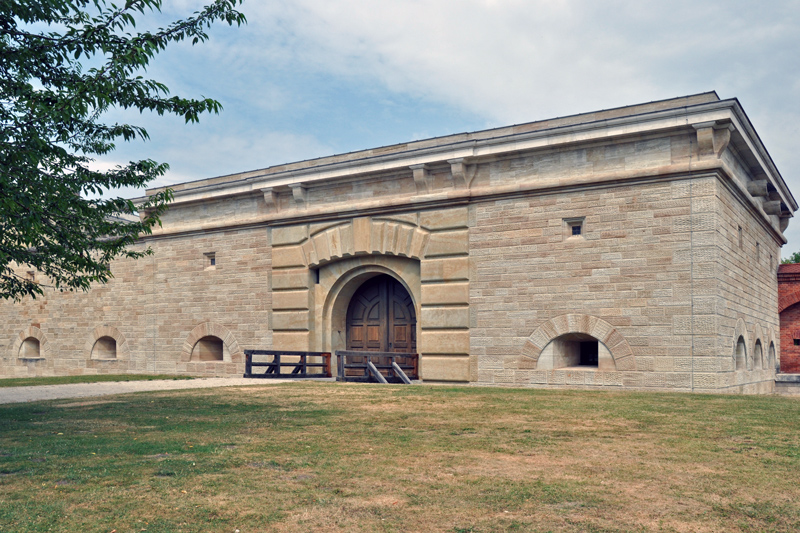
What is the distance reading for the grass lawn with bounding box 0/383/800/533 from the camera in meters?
4.64

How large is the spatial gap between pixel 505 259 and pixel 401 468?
32.2 ft

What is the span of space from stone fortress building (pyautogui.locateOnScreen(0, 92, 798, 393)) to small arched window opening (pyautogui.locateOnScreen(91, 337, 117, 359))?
851 millimetres

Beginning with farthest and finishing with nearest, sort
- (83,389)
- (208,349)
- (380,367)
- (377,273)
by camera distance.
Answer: (208,349), (377,273), (380,367), (83,389)

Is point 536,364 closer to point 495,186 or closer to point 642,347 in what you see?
point 642,347

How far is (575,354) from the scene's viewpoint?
15.6m

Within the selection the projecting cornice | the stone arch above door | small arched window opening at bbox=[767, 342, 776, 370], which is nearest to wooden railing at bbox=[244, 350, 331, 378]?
the stone arch above door

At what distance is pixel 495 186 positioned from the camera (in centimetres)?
1566

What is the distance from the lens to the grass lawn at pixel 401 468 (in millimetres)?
4637

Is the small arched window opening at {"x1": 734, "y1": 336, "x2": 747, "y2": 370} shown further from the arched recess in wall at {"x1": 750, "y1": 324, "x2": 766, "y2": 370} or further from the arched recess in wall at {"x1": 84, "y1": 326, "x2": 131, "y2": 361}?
the arched recess in wall at {"x1": 84, "y1": 326, "x2": 131, "y2": 361}

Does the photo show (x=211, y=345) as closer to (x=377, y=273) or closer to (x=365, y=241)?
(x=377, y=273)

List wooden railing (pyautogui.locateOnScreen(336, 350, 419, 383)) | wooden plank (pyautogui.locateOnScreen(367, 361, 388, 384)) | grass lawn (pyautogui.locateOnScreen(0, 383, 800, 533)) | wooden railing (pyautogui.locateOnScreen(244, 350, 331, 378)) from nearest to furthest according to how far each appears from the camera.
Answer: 1. grass lawn (pyautogui.locateOnScreen(0, 383, 800, 533))
2. wooden plank (pyautogui.locateOnScreen(367, 361, 388, 384))
3. wooden railing (pyautogui.locateOnScreen(336, 350, 419, 383))
4. wooden railing (pyautogui.locateOnScreen(244, 350, 331, 378))

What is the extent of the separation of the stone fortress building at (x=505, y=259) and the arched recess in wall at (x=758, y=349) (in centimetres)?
8

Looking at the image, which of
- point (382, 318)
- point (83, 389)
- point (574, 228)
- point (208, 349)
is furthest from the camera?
point (208, 349)

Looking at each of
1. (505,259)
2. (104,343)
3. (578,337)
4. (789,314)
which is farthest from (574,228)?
(104,343)
